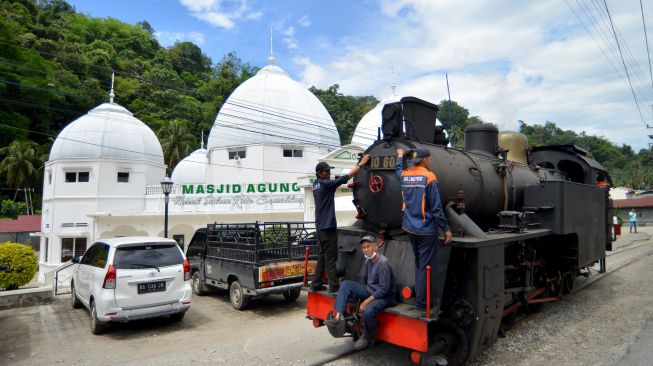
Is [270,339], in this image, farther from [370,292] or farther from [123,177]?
[123,177]

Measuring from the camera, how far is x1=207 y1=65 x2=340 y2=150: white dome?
84.4 feet

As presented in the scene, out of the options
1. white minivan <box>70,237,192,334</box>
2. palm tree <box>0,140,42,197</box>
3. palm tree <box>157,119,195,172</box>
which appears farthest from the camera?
palm tree <box>157,119,195,172</box>

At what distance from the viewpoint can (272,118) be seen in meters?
26.1

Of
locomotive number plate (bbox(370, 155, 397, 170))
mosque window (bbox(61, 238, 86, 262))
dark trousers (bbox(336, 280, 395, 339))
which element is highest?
locomotive number plate (bbox(370, 155, 397, 170))

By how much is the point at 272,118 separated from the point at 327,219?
70.6ft

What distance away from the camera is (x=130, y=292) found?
6785 millimetres

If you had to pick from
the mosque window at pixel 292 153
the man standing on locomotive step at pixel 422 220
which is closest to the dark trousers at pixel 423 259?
the man standing on locomotive step at pixel 422 220

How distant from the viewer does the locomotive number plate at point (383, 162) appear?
510 cm

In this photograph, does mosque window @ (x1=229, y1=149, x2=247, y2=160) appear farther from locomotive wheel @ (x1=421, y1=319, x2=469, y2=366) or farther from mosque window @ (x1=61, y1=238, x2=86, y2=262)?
locomotive wheel @ (x1=421, y1=319, x2=469, y2=366)

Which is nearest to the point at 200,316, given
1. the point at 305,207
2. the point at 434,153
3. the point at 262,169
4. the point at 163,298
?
the point at 163,298

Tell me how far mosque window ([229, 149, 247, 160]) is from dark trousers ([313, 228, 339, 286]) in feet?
69.5

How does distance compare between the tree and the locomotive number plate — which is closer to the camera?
the locomotive number plate

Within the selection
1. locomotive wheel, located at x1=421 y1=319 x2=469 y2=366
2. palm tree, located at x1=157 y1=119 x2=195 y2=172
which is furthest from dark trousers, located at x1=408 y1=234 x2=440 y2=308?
palm tree, located at x1=157 y1=119 x2=195 y2=172

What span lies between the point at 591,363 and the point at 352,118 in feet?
171
